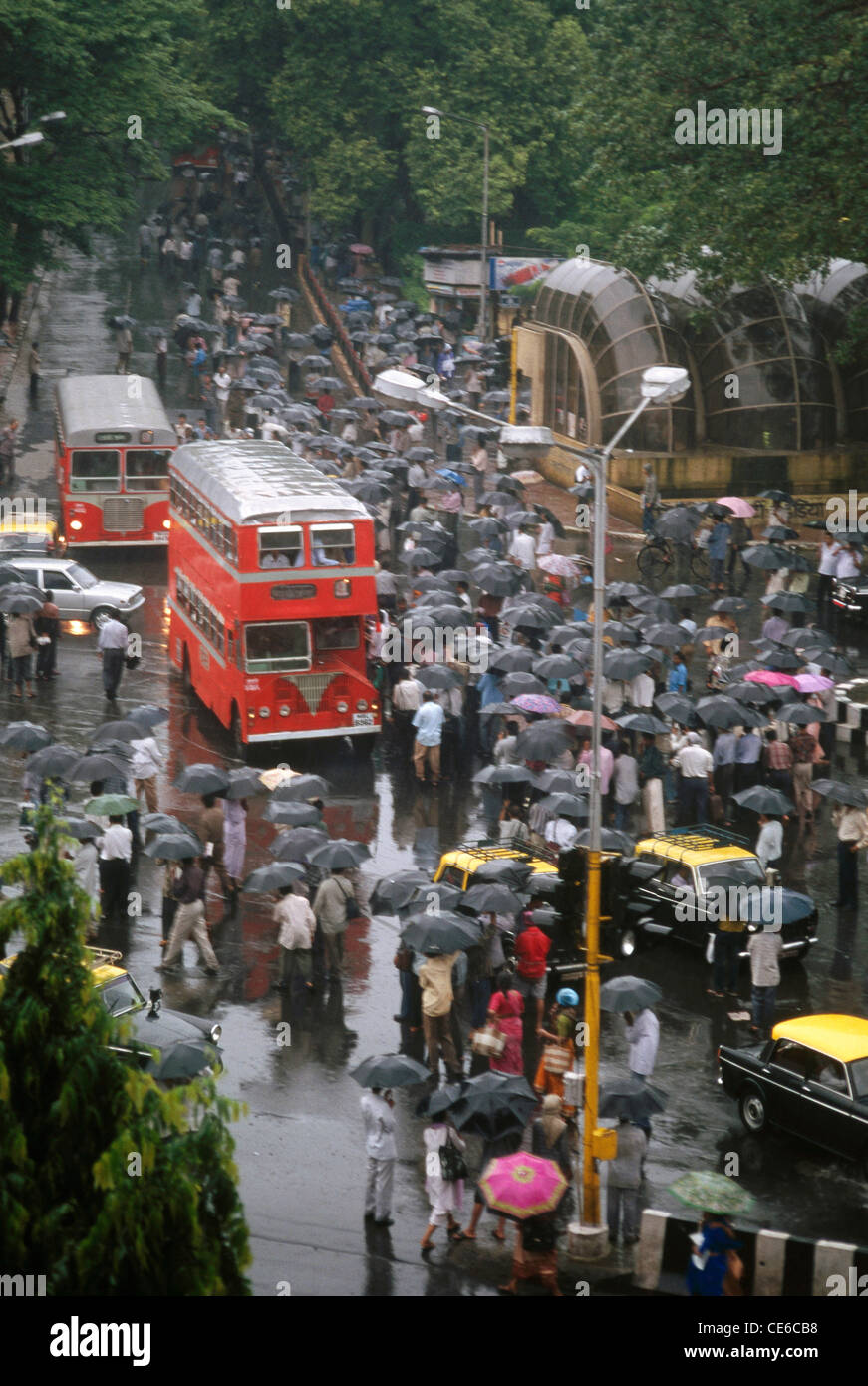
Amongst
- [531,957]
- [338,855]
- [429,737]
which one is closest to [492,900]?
[531,957]

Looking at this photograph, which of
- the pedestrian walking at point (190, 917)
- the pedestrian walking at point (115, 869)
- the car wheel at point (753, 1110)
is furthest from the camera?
the pedestrian walking at point (115, 869)

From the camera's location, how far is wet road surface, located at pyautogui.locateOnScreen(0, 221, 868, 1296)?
16.7m

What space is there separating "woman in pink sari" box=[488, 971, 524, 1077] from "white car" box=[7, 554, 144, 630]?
61.8 ft

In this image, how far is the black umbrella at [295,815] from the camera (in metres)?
22.9

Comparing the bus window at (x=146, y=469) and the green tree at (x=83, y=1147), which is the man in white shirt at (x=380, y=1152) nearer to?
the green tree at (x=83, y=1147)

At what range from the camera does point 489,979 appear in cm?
2091

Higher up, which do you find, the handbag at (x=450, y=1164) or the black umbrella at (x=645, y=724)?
the black umbrella at (x=645, y=724)

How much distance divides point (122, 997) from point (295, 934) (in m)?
2.81

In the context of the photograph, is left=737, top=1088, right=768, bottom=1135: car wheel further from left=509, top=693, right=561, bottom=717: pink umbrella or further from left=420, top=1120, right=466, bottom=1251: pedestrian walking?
left=509, top=693, right=561, bottom=717: pink umbrella

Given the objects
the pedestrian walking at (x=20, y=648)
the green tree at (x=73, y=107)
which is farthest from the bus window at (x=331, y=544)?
the green tree at (x=73, y=107)

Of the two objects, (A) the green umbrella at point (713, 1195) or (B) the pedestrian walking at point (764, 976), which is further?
(B) the pedestrian walking at point (764, 976)

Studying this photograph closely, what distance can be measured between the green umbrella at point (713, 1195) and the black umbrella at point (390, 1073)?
2716mm

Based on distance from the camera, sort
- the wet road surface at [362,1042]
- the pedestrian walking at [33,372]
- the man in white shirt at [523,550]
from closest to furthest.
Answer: the wet road surface at [362,1042], the man in white shirt at [523,550], the pedestrian walking at [33,372]
